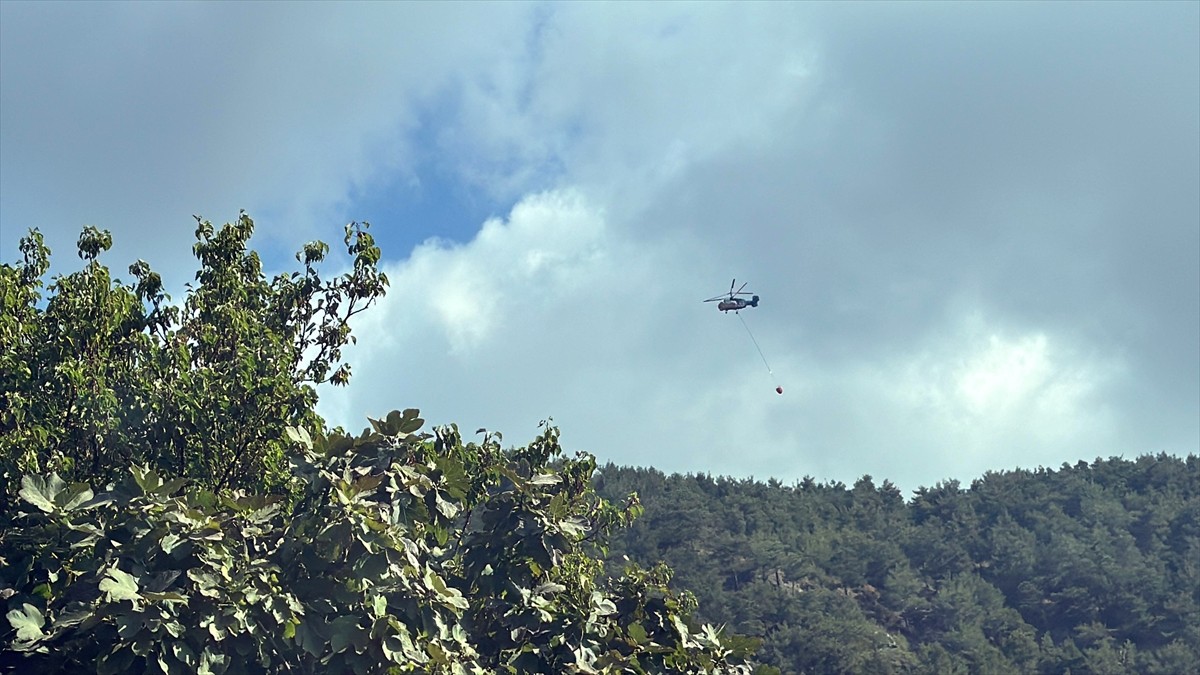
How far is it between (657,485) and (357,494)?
311 feet

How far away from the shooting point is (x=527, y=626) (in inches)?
646

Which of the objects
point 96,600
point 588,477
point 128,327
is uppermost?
point 128,327

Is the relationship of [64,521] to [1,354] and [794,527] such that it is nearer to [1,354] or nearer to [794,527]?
[1,354]

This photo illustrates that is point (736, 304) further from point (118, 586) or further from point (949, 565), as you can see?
point (949, 565)

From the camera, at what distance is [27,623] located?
43.5 ft

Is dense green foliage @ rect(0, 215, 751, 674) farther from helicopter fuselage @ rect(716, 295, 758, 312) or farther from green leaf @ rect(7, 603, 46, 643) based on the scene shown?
helicopter fuselage @ rect(716, 295, 758, 312)

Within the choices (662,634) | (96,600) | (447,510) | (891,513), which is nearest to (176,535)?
(96,600)

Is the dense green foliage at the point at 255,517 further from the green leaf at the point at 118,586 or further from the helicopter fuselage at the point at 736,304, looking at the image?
the helicopter fuselage at the point at 736,304

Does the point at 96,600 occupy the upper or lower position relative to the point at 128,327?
lower

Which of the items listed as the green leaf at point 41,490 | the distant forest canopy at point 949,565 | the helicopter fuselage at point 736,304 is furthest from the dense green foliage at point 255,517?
the distant forest canopy at point 949,565

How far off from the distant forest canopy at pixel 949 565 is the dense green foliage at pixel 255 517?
61167mm

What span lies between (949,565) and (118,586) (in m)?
93.3

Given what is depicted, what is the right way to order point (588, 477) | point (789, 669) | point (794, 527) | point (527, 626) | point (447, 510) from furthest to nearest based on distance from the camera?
point (794, 527) < point (789, 669) < point (588, 477) < point (527, 626) < point (447, 510)

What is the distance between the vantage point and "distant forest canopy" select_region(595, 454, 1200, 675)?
84188 mm
